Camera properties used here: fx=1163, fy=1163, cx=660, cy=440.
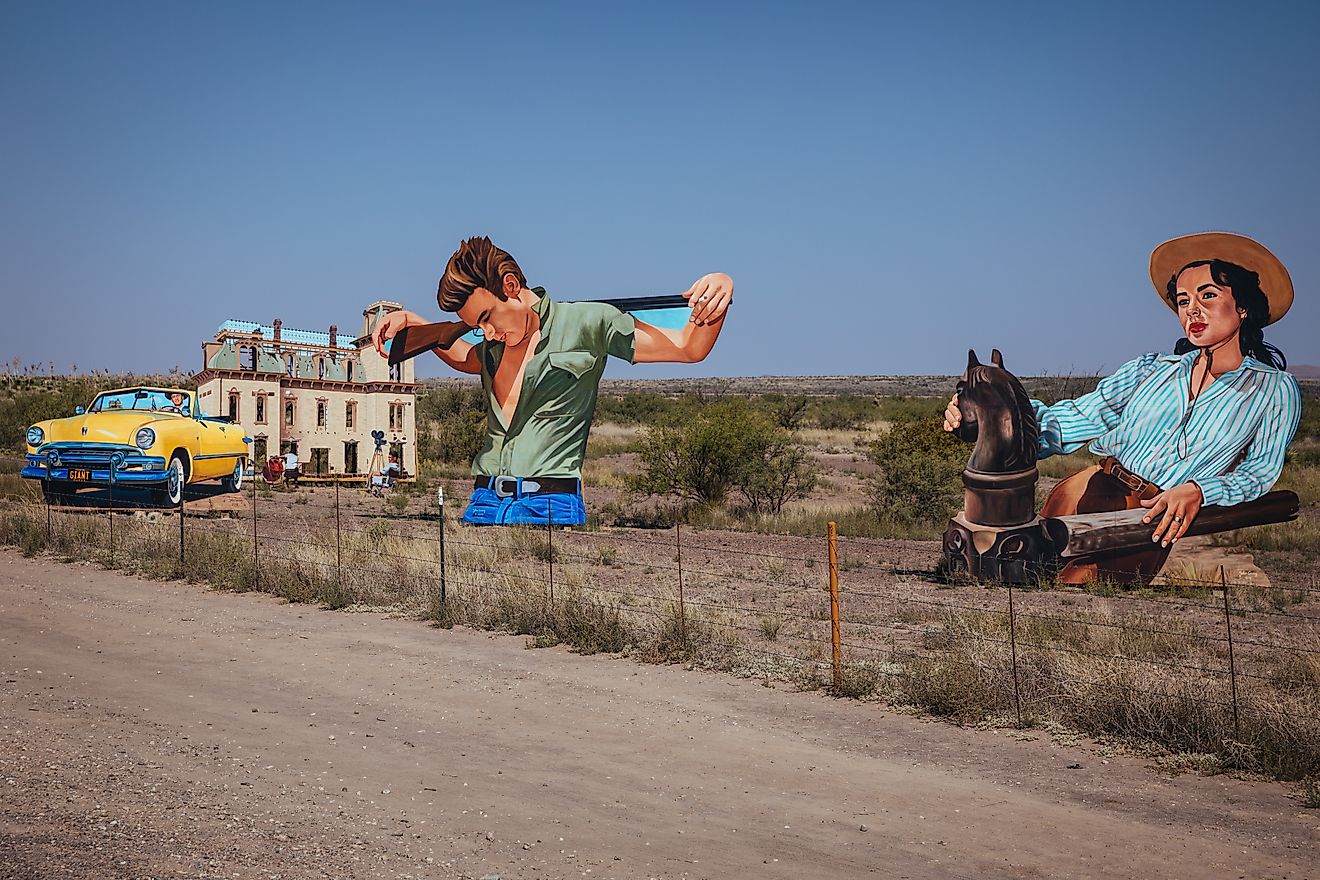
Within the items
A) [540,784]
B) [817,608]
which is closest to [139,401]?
[817,608]

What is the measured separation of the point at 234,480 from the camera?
90.2 feet

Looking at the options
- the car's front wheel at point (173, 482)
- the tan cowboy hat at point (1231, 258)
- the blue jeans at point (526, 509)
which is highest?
the tan cowboy hat at point (1231, 258)

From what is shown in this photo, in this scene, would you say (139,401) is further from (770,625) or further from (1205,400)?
(1205,400)

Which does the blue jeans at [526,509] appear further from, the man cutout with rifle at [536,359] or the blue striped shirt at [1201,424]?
the blue striped shirt at [1201,424]

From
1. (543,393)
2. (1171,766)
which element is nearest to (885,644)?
(1171,766)

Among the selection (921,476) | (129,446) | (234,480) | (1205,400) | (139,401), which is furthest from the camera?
(921,476)

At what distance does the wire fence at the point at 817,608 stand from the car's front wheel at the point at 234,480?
0.28 metres

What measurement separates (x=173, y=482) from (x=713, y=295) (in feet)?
39.2

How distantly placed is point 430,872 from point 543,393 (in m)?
18.0

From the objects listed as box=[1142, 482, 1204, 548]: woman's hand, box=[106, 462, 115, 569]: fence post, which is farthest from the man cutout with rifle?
box=[1142, 482, 1204, 548]: woman's hand

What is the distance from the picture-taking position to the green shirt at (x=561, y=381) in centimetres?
2411

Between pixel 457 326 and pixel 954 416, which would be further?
pixel 457 326

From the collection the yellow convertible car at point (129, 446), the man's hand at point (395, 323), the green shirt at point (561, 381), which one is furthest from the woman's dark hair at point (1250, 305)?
the yellow convertible car at point (129, 446)

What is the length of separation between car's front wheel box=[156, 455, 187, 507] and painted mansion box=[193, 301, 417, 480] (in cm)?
904
